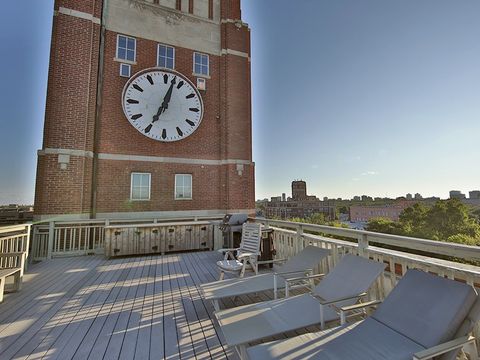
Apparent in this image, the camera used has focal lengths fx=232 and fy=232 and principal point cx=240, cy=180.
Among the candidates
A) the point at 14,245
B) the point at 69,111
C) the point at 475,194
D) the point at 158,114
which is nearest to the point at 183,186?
the point at 158,114

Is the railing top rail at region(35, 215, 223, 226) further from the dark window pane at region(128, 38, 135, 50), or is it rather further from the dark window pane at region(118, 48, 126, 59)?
the dark window pane at region(128, 38, 135, 50)

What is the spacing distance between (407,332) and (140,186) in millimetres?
8342

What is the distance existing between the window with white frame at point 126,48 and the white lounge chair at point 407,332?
9989 mm

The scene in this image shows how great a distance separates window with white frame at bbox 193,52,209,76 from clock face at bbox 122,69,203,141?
0.76 metres

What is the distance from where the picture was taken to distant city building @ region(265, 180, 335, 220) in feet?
337

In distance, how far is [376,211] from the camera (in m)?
82.2

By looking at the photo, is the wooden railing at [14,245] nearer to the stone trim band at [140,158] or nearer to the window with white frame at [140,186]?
the stone trim band at [140,158]

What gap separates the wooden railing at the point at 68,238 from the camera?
6551mm

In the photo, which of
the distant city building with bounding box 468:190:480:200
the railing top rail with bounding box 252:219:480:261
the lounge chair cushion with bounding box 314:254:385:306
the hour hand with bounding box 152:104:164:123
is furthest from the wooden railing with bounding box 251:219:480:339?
the distant city building with bounding box 468:190:480:200

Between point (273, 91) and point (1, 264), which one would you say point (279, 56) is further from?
point (1, 264)

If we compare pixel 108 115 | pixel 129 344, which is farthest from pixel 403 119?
pixel 129 344

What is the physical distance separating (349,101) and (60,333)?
1299cm

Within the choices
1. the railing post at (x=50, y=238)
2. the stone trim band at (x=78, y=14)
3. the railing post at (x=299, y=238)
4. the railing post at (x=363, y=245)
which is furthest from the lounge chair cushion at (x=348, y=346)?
the stone trim band at (x=78, y=14)

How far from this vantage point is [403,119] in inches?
494
